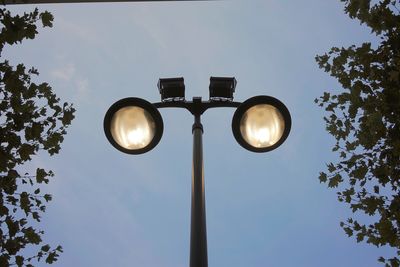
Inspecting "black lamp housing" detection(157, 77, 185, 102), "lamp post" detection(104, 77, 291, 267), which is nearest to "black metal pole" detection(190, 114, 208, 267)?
"lamp post" detection(104, 77, 291, 267)

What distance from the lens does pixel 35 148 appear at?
2693 mm

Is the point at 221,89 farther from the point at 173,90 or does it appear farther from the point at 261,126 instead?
the point at 261,126

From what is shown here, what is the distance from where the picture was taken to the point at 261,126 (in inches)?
138

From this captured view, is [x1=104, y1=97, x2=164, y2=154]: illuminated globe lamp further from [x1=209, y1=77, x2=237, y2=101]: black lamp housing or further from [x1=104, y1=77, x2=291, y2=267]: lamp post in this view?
[x1=209, y1=77, x2=237, y2=101]: black lamp housing

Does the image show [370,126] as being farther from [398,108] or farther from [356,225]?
[356,225]

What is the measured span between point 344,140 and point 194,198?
1256mm

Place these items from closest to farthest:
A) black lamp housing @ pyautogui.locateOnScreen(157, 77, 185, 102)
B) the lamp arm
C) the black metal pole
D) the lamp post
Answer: the black metal pole
the lamp post
the lamp arm
black lamp housing @ pyautogui.locateOnScreen(157, 77, 185, 102)

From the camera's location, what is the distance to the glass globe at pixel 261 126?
3.48 metres

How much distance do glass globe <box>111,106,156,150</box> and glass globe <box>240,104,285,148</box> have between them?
0.77 m

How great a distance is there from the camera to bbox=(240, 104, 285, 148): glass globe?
11.4 ft

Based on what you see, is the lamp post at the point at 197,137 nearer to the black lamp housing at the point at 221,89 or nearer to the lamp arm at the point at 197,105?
the lamp arm at the point at 197,105

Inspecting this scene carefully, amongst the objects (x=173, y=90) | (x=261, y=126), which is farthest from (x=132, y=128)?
(x=261, y=126)

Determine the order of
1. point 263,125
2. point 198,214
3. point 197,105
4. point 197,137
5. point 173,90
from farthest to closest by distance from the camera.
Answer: point 173,90
point 197,105
point 197,137
point 263,125
point 198,214

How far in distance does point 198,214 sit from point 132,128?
101cm
